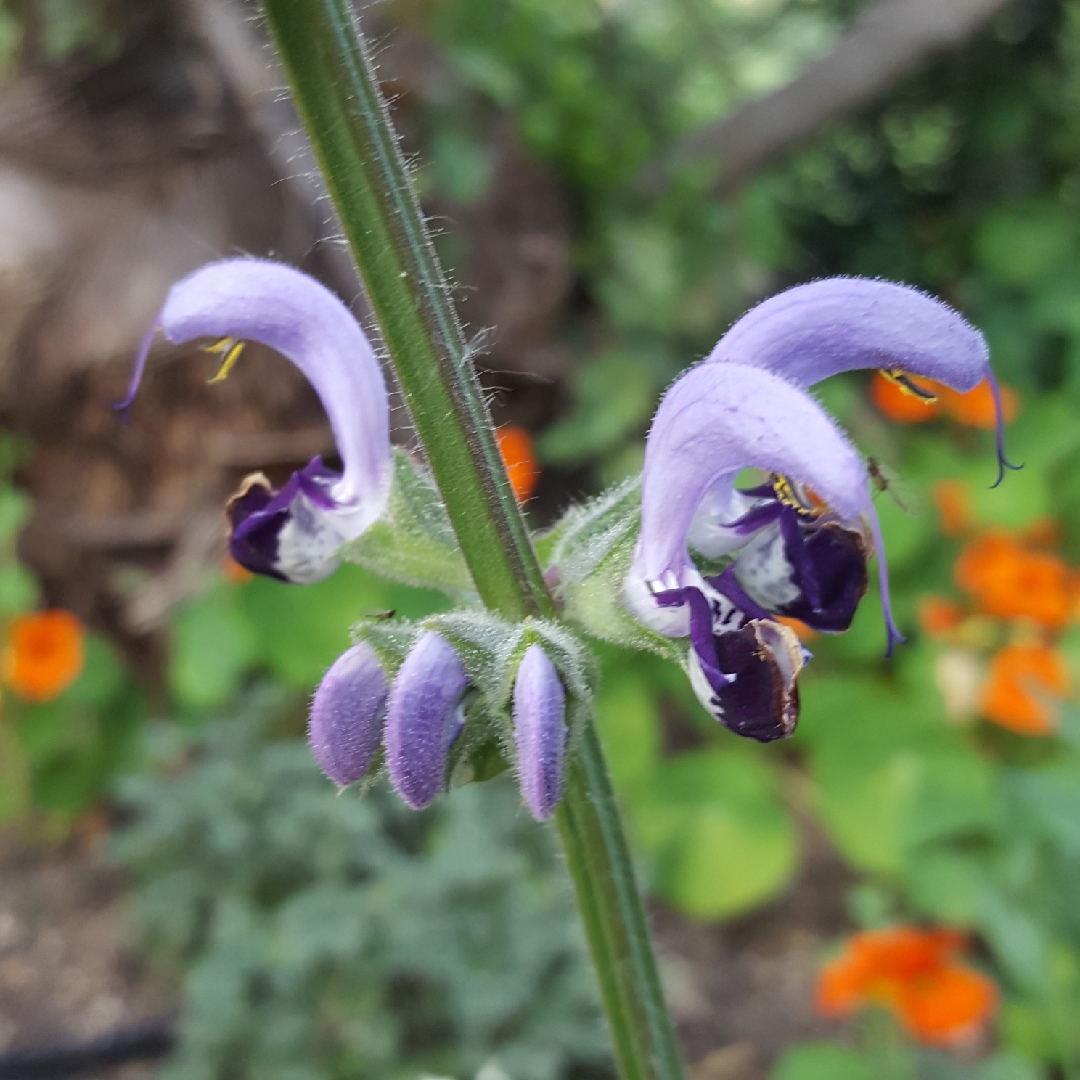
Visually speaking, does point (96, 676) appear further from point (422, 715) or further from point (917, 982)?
point (422, 715)

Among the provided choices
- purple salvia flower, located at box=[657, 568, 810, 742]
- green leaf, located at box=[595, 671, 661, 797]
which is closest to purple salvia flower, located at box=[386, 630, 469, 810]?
purple salvia flower, located at box=[657, 568, 810, 742]

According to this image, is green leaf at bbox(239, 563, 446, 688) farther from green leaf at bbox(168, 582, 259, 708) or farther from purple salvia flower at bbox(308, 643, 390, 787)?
purple salvia flower at bbox(308, 643, 390, 787)

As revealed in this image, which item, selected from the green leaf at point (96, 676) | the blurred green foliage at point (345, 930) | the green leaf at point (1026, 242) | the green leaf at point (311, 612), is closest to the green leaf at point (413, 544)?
the blurred green foliage at point (345, 930)

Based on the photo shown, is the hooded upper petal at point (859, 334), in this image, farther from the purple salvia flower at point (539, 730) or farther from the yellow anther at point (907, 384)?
the purple salvia flower at point (539, 730)

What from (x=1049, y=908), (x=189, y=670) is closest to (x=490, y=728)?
(x=1049, y=908)

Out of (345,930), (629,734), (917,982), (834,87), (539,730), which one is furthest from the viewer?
(834,87)

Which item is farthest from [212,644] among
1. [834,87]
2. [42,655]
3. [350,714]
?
[834,87]
